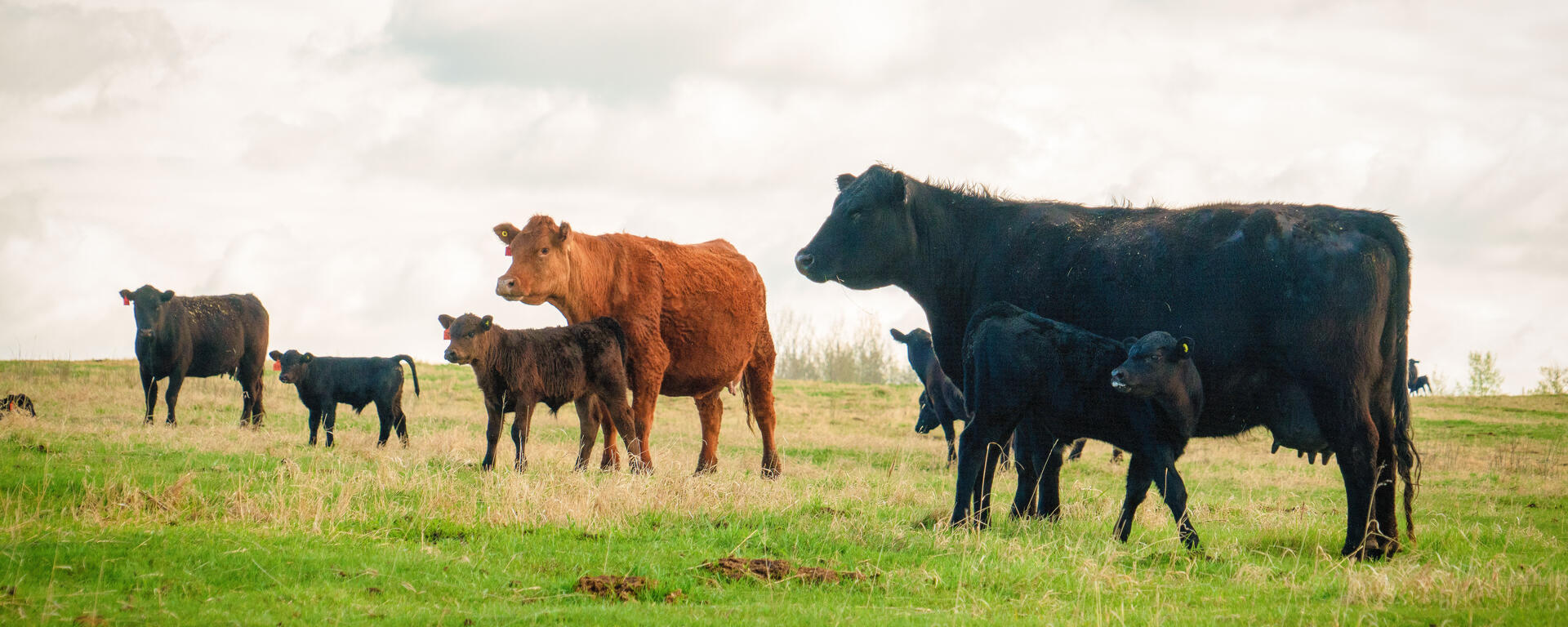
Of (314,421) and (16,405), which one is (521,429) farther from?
(16,405)

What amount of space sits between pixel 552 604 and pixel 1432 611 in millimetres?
4596

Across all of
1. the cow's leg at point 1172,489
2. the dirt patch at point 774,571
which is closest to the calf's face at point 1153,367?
the cow's leg at point 1172,489

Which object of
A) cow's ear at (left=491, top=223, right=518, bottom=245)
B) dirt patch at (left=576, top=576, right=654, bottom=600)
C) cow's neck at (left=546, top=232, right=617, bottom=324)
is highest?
cow's ear at (left=491, top=223, right=518, bottom=245)

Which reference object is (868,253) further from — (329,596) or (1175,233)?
(329,596)

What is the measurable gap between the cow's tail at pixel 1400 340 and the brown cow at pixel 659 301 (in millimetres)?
6659

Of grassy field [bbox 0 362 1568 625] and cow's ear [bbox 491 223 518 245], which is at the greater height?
cow's ear [bbox 491 223 518 245]

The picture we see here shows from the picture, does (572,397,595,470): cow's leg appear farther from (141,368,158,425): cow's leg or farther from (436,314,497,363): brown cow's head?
(141,368,158,425): cow's leg

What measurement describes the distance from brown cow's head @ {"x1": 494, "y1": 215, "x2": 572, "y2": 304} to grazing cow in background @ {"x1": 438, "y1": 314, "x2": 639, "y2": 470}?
51 cm

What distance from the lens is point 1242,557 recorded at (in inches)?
298

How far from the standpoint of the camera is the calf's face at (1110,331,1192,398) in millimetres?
7449

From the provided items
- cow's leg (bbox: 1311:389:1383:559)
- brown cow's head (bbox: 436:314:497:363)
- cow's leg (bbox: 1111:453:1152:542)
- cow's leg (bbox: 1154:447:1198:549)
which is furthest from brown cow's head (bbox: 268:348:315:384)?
cow's leg (bbox: 1311:389:1383:559)

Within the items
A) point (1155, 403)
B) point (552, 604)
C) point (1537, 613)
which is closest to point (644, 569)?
point (552, 604)

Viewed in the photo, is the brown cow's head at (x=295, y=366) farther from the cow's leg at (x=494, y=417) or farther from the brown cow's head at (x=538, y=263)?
the brown cow's head at (x=538, y=263)

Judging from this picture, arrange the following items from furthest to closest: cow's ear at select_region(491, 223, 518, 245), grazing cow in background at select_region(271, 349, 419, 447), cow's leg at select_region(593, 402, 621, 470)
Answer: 1. grazing cow in background at select_region(271, 349, 419, 447)
2. cow's ear at select_region(491, 223, 518, 245)
3. cow's leg at select_region(593, 402, 621, 470)
